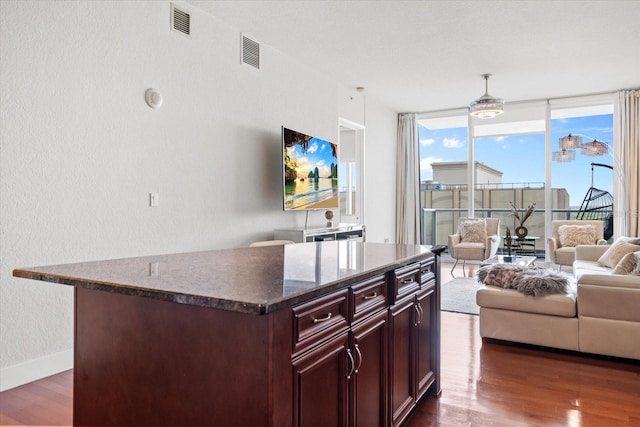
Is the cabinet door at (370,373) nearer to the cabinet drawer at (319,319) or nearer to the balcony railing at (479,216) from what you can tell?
the cabinet drawer at (319,319)

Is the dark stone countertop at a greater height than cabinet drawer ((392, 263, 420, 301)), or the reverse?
the dark stone countertop

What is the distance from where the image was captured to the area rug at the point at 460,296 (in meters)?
4.51

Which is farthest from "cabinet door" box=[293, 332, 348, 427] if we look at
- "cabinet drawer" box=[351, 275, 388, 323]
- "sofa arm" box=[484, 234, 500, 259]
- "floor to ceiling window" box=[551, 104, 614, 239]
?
"floor to ceiling window" box=[551, 104, 614, 239]

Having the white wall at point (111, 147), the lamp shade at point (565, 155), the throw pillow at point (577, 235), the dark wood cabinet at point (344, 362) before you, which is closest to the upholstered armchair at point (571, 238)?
the throw pillow at point (577, 235)

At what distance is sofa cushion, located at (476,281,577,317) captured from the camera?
3131 mm

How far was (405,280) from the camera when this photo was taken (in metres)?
2.05

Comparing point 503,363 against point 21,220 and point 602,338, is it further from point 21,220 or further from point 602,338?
point 21,220

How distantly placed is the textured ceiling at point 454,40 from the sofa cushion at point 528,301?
7.97ft

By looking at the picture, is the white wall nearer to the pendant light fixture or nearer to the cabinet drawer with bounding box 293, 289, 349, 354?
the cabinet drawer with bounding box 293, 289, 349, 354

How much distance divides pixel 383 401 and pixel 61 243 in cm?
227

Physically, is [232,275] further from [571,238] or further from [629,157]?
[629,157]

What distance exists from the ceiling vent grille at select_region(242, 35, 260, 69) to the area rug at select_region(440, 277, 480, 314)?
3.15 m

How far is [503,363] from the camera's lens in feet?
9.86

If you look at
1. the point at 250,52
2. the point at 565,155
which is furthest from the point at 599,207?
the point at 250,52
